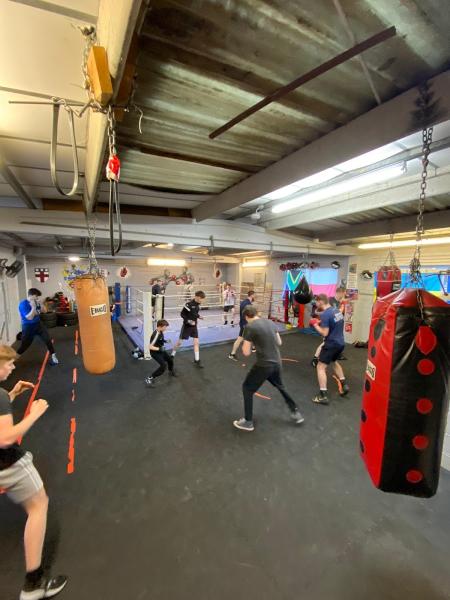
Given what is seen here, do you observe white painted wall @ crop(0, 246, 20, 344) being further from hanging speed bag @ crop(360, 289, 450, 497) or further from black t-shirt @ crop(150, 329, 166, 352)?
hanging speed bag @ crop(360, 289, 450, 497)

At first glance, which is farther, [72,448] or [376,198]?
[376,198]

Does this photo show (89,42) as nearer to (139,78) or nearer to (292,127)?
(139,78)

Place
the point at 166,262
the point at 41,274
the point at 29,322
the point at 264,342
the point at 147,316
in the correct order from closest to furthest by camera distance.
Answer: the point at 264,342, the point at 29,322, the point at 147,316, the point at 41,274, the point at 166,262

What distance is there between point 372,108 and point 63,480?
12.5 feet

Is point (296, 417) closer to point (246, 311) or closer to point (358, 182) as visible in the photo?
point (246, 311)

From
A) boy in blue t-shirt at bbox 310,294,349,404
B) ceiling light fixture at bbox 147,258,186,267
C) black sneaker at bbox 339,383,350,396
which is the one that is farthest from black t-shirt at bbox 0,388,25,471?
ceiling light fixture at bbox 147,258,186,267

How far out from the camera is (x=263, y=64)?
1164 millimetres

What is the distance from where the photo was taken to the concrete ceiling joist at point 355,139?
126 centimetres

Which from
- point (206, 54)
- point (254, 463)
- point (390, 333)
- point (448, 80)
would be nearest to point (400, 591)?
point (254, 463)

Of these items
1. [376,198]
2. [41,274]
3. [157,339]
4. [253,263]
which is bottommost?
[157,339]

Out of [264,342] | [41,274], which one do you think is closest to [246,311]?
[264,342]

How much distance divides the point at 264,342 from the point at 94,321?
1852mm

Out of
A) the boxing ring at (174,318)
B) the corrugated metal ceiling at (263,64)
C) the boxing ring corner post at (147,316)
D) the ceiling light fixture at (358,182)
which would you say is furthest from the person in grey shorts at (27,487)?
the boxing ring at (174,318)

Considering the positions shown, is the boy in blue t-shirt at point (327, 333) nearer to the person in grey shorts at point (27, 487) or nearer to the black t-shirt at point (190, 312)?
the black t-shirt at point (190, 312)
